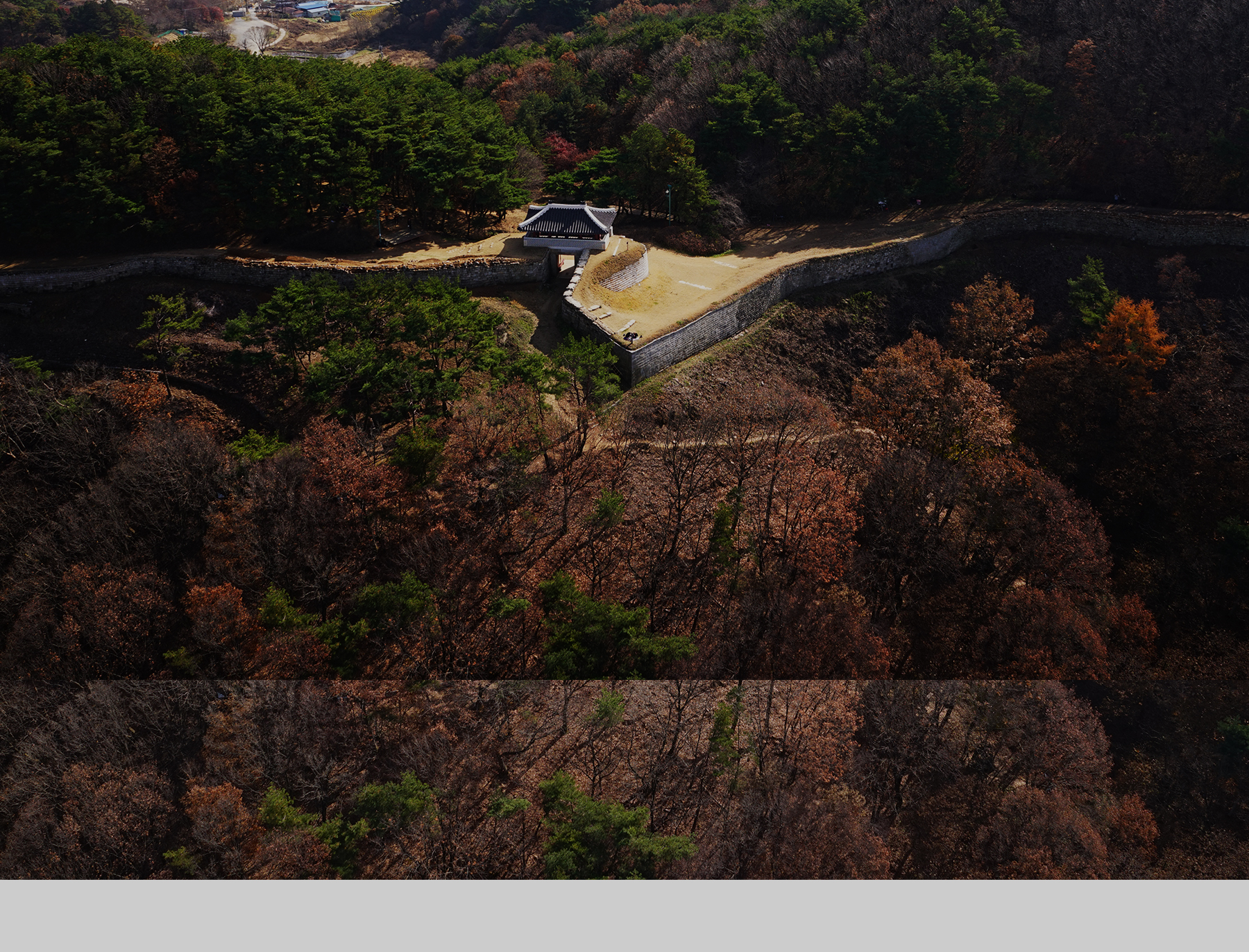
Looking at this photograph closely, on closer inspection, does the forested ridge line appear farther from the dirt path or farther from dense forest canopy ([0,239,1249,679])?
dense forest canopy ([0,239,1249,679])

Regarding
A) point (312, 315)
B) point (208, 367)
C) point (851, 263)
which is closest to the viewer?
point (312, 315)

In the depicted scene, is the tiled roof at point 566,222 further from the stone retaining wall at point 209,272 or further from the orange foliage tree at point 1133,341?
the orange foliage tree at point 1133,341

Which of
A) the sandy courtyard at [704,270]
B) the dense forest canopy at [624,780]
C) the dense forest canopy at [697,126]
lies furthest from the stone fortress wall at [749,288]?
the dense forest canopy at [624,780]

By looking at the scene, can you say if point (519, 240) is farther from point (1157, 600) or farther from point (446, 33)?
point (446, 33)

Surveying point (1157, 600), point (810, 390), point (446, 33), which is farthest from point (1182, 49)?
point (446, 33)

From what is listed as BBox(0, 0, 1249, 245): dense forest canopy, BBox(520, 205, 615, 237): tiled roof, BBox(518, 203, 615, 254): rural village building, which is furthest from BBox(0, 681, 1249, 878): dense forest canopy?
BBox(0, 0, 1249, 245): dense forest canopy
